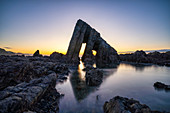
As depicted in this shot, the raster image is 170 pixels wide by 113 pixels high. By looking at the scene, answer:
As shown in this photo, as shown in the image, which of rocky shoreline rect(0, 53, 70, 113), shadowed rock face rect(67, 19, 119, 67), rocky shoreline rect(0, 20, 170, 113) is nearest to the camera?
rocky shoreline rect(0, 53, 70, 113)

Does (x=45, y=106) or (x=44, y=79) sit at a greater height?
(x=44, y=79)

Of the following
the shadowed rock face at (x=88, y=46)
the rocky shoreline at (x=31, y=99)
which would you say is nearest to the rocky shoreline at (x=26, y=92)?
the rocky shoreline at (x=31, y=99)

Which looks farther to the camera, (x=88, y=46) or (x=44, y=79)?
(x=88, y=46)

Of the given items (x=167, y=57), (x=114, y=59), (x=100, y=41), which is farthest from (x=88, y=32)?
(x=167, y=57)

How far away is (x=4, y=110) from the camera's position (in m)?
3.57

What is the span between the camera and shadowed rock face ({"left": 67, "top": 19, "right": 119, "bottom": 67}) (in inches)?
1850

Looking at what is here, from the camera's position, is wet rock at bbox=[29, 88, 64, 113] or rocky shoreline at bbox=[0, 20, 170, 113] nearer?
rocky shoreline at bbox=[0, 20, 170, 113]

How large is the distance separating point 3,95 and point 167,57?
3830 inches

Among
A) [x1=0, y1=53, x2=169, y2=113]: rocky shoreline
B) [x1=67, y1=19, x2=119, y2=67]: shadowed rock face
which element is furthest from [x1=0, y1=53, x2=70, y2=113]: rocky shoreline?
[x1=67, y1=19, x2=119, y2=67]: shadowed rock face

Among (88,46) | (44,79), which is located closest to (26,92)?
(44,79)

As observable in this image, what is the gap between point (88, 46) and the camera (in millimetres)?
53688

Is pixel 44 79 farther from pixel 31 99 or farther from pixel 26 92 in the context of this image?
pixel 31 99

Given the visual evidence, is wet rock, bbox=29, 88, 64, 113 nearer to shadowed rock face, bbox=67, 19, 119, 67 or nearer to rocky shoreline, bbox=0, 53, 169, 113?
rocky shoreline, bbox=0, 53, 169, 113

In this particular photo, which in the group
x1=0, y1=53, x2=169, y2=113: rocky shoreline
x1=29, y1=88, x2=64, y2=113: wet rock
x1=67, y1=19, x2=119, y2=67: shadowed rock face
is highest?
x1=67, y1=19, x2=119, y2=67: shadowed rock face
